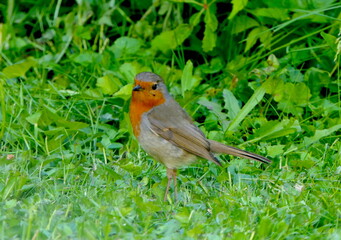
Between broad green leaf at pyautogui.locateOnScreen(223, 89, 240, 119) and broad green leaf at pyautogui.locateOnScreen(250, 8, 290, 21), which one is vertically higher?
broad green leaf at pyautogui.locateOnScreen(250, 8, 290, 21)

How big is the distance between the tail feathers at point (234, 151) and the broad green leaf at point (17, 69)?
6.05 ft

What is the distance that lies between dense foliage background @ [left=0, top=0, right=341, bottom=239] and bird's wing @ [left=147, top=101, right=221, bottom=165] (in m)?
0.23

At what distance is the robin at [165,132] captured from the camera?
15.5 ft

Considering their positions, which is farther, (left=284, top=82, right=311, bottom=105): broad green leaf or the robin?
(left=284, top=82, right=311, bottom=105): broad green leaf

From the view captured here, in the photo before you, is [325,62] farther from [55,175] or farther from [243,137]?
[55,175]

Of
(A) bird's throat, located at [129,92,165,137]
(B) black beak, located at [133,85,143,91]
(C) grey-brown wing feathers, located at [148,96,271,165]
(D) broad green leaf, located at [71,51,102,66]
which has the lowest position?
(D) broad green leaf, located at [71,51,102,66]

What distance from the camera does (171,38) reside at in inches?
250

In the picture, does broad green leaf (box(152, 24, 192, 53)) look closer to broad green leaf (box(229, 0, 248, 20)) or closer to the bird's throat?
broad green leaf (box(229, 0, 248, 20))

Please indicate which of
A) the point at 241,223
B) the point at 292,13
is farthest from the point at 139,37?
the point at 241,223

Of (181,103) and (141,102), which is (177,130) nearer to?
(141,102)

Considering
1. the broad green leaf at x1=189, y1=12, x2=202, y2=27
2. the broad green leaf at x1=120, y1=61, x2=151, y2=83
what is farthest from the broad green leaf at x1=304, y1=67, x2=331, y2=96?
the broad green leaf at x1=120, y1=61, x2=151, y2=83

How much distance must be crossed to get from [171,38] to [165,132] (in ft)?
5.69

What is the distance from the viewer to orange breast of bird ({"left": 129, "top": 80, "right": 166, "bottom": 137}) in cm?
482

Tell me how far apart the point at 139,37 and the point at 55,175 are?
95.4 inches
